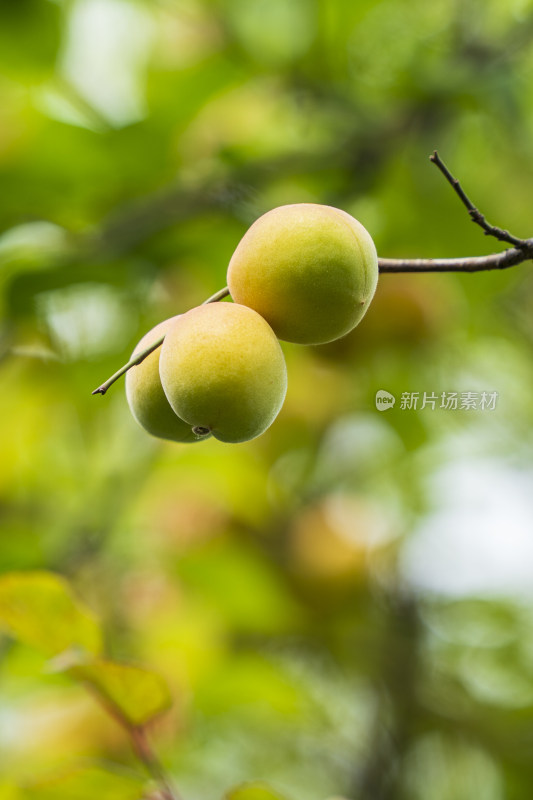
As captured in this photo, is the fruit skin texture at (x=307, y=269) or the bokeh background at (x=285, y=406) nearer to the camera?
the fruit skin texture at (x=307, y=269)

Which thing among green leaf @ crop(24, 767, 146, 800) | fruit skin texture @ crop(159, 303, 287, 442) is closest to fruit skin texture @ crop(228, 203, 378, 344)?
fruit skin texture @ crop(159, 303, 287, 442)

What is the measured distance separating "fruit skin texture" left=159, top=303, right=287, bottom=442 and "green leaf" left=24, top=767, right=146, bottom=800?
49 centimetres

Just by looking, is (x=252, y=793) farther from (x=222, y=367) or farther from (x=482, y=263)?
(x=482, y=263)

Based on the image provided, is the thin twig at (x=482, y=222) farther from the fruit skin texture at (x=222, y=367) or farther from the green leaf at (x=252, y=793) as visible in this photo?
the green leaf at (x=252, y=793)

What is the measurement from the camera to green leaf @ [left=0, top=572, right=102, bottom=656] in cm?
95

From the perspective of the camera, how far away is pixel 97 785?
926mm

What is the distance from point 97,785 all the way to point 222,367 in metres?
0.56

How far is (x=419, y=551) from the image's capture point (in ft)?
7.22

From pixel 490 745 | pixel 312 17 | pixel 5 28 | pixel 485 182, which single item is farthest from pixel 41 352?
pixel 490 745

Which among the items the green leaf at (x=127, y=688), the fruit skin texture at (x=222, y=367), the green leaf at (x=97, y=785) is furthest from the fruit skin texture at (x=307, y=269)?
the green leaf at (x=97, y=785)

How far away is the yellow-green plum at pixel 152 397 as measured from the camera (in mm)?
706

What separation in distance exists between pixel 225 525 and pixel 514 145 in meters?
1.19

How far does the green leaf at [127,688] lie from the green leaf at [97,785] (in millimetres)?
61

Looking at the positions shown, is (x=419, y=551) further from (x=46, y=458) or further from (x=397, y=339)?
(x=46, y=458)
